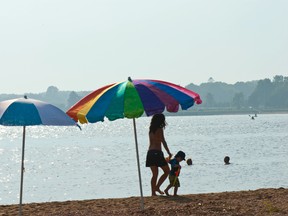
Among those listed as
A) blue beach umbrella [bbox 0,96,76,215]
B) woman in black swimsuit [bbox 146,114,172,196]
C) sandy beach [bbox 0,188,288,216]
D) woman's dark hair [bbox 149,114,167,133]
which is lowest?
sandy beach [bbox 0,188,288,216]

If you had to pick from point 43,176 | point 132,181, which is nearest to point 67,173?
point 43,176

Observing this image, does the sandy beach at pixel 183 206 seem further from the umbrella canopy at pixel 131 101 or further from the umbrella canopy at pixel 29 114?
the umbrella canopy at pixel 29 114

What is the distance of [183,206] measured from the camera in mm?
11953

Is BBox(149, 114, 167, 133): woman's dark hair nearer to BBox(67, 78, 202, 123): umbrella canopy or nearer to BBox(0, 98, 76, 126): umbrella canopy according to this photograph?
BBox(67, 78, 202, 123): umbrella canopy

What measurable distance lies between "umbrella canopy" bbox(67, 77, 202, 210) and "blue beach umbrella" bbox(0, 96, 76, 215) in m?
0.53

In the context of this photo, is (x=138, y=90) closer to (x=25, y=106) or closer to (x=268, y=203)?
(x=25, y=106)

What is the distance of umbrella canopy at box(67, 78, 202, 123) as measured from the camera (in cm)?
1084

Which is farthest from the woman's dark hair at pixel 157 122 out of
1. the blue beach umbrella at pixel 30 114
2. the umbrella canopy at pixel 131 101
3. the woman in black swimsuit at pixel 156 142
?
the blue beach umbrella at pixel 30 114

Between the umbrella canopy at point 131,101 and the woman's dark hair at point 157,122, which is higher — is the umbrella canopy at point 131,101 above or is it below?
above

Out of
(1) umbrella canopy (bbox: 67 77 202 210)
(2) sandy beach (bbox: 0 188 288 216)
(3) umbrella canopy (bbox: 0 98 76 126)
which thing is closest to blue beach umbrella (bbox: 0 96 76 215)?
(3) umbrella canopy (bbox: 0 98 76 126)

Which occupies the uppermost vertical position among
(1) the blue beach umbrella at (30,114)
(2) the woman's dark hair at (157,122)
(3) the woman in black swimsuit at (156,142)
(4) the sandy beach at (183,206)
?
(1) the blue beach umbrella at (30,114)

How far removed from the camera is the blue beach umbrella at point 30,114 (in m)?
10.3

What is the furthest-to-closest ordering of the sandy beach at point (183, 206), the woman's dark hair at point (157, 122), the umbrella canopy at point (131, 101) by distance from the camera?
the woman's dark hair at point (157, 122)
the sandy beach at point (183, 206)
the umbrella canopy at point (131, 101)

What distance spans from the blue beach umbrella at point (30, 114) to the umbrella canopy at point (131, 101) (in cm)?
53
